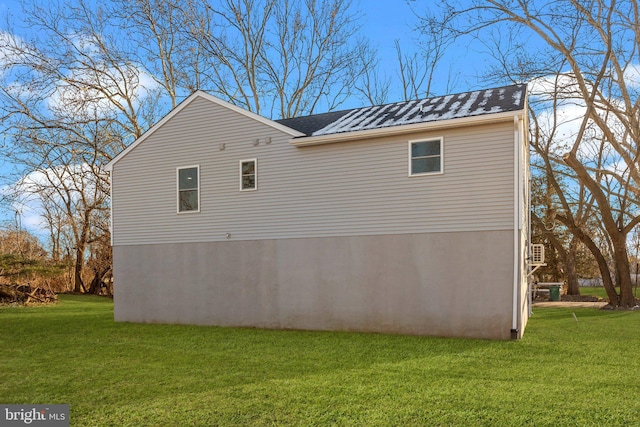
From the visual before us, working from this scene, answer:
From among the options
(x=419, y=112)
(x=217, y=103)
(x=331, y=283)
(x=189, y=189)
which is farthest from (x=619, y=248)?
(x=189, y=189)

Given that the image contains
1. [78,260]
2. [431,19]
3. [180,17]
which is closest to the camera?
[431,19]

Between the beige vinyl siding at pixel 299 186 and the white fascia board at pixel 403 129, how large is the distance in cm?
17

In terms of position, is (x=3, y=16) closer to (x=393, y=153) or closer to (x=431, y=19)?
(x=431, y=19)

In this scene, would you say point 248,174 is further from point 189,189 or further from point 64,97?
point 64,97

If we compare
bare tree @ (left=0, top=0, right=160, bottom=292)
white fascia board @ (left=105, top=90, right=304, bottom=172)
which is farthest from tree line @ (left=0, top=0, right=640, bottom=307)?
white fascia board @ (left=105, top=90, right=304, bottom=172)

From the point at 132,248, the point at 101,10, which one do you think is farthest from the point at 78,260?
the point at 132,248

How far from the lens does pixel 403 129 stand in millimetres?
10852

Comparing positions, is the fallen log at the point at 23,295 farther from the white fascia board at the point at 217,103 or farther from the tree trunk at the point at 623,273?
the tree trunk at the point at 623,273

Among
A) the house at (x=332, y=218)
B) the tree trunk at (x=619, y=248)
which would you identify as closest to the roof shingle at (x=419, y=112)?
the house at (x=332, y=218)

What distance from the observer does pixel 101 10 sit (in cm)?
2270

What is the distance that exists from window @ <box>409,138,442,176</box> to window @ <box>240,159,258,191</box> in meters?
3.77

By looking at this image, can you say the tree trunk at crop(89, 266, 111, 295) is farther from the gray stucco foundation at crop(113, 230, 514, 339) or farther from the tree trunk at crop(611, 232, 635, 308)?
the tree trunk at crop(611, 232, 635, 308)

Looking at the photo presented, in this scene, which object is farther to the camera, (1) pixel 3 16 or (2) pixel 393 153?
(1) pixel 3 16

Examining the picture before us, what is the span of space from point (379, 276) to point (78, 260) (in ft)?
71.8
